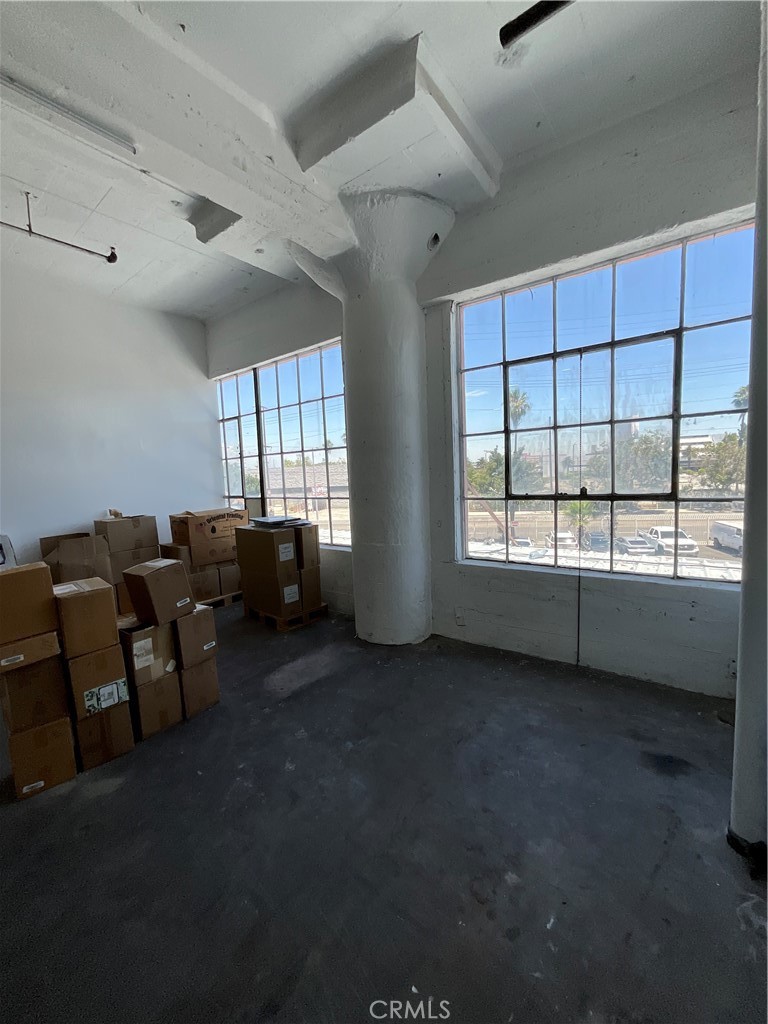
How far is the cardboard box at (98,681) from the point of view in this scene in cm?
184

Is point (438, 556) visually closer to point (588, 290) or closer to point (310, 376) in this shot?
point (588, 290)

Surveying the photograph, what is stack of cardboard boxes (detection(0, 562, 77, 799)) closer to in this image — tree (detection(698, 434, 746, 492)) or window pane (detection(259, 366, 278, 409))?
window pane (detection(259, 366, 278, 409))

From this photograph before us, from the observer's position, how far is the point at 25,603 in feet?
5.65

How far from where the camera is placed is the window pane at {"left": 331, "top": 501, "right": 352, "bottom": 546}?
12.7ft

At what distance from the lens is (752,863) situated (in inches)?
51.0

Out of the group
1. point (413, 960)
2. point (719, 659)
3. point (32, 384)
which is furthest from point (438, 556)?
point (32, 384)

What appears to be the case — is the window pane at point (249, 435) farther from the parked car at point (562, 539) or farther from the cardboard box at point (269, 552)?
the parked car at point (562, 539)

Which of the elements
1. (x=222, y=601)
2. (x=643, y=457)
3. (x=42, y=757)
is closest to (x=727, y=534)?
(x=643, y=457)

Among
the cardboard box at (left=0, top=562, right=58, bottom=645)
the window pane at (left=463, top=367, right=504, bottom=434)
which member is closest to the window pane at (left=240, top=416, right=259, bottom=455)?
the window pane at (left=463, top=367, right=504, bottom=434)

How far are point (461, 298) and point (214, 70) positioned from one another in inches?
67.1

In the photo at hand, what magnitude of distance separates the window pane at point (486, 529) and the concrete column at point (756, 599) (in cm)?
161

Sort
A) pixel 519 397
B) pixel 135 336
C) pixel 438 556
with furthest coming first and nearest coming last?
pixel 135 336 < pixel 438 556 < pixel 519 397

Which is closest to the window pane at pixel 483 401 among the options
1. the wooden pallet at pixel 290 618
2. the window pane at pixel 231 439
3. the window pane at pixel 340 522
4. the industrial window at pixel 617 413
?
the industrial window at pixel 617 413

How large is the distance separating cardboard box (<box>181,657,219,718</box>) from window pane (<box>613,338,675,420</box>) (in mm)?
2789
